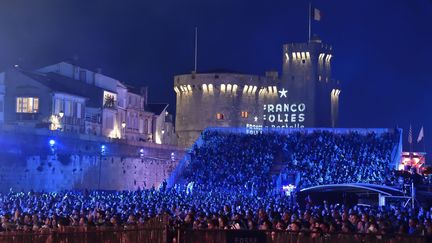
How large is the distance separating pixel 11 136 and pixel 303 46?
55.3m

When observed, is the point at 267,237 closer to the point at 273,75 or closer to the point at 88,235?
the point at 88,235

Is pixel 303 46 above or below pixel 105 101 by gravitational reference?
above

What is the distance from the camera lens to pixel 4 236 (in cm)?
1694

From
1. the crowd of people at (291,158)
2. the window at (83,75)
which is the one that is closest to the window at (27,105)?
the window at (83,75)

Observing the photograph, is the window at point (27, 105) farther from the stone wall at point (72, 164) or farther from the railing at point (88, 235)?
the railing at point (88, 235)

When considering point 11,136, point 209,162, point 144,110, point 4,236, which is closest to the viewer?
point 4,236

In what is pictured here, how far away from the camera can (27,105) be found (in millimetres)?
75188

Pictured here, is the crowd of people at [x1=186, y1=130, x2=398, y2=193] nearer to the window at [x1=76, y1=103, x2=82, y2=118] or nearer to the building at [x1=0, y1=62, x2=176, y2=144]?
the building at [x1=0, y1=62, x2=176, y2=144]

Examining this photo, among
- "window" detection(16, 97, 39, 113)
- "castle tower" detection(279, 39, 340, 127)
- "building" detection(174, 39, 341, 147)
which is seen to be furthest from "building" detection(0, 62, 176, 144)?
"castle tower" detection(279, 39, 340, 127)

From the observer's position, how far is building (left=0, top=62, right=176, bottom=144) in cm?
7519

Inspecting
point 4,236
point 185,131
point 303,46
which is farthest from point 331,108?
point 4,236

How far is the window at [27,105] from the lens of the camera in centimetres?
7506

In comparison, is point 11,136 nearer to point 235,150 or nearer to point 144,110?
point 235,150

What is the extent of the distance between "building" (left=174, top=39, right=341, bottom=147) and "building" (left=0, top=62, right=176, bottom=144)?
8.25 m
